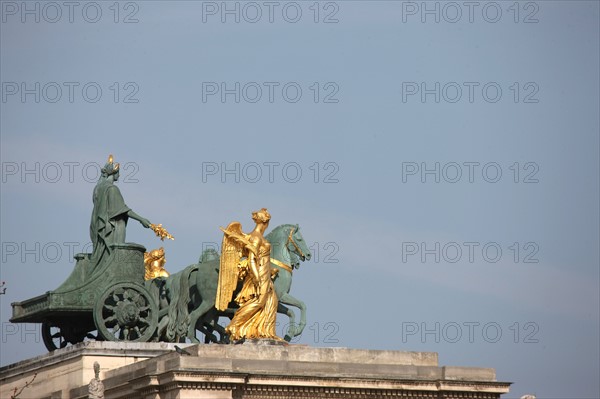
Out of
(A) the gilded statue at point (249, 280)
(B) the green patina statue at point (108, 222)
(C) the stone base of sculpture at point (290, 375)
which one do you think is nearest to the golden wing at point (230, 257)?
(A) the gilded statue at point (249, 280)

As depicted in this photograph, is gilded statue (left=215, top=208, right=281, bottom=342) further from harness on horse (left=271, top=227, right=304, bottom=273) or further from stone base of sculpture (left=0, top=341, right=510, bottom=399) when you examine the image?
stone base of sculpture (left=0, top=341, right=510, bottom=399)

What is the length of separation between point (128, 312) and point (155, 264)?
15.4 ft

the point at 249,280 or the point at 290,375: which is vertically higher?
the point at 249,280

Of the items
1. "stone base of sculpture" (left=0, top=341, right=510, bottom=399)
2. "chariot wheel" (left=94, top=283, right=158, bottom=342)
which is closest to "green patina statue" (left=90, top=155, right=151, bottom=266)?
"chariot wheel" (left=94, top=283, right=158, bottom=342)

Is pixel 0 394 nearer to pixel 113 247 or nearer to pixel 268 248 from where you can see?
pixel 113 247

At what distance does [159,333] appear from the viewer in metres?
57.2

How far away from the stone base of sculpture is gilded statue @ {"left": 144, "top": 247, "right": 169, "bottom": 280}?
588 centimetres

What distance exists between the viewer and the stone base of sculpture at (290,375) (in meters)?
51.2

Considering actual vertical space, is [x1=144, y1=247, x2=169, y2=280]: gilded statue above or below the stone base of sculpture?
above

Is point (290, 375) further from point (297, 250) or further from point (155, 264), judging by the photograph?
point (155, 264)

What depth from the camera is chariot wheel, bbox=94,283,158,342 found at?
186 feet

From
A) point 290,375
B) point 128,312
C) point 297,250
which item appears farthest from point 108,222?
point 290,375

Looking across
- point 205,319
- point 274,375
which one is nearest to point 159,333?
point 205,319

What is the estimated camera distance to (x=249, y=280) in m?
55.1
